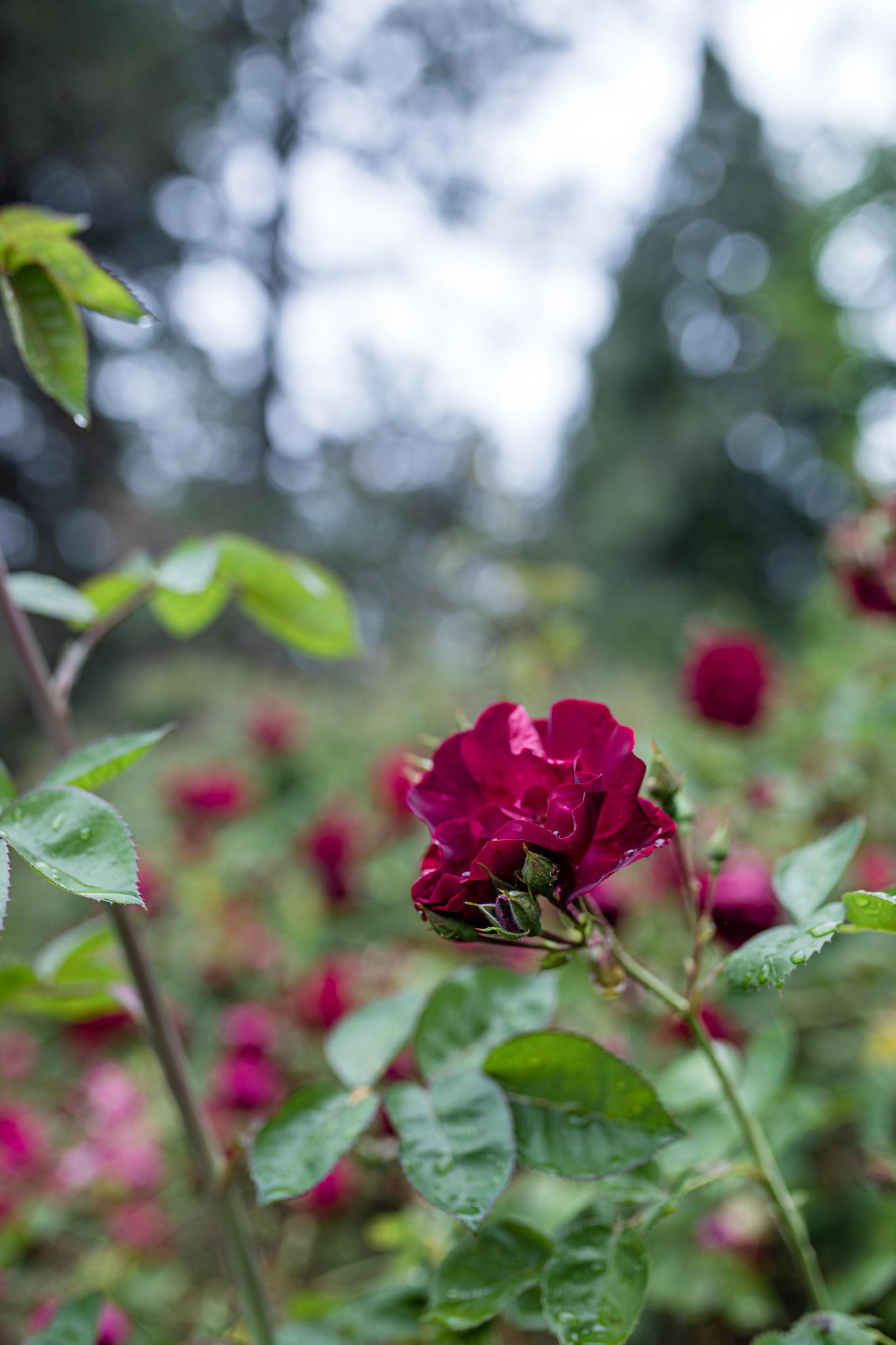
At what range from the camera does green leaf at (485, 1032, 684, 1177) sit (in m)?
0.33

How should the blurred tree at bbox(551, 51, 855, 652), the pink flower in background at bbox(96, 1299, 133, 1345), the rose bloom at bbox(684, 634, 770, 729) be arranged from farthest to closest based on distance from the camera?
1. the blurred tree at bbox(551, 51, 855, 652)
2. the rose bloom at bbox(684, 634, 770, 729)
3. the pink flower in background at bbox(96, 1299, 133, 1345)

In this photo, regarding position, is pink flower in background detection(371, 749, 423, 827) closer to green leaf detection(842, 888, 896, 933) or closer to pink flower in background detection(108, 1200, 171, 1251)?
pink flower in background detection(108, 1200, 171, 1251)

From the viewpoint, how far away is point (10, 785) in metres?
0.37

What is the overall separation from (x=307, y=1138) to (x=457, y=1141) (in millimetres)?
72

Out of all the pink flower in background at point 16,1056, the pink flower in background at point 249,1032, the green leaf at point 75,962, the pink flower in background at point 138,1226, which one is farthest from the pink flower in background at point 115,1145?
the green leaf at point 75,962

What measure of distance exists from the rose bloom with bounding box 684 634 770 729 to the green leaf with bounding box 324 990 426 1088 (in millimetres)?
651

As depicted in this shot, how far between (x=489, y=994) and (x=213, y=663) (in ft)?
12.0

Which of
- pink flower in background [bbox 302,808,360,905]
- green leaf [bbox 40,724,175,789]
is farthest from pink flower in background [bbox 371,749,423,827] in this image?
green leaf [bbox 40,724,175,789]

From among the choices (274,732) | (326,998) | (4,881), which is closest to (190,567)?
(4,881)

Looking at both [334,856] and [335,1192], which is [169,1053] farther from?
[334,856]

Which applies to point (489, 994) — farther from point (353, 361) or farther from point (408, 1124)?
point (353, 361)

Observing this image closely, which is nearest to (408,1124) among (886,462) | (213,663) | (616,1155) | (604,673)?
(616,1155)

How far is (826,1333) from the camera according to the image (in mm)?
330

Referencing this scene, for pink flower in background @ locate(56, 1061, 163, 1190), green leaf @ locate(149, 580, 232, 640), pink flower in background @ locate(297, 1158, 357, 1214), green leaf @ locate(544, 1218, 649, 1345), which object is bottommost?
pink flower in background @ locate(56, 1061, 163, 1190)
